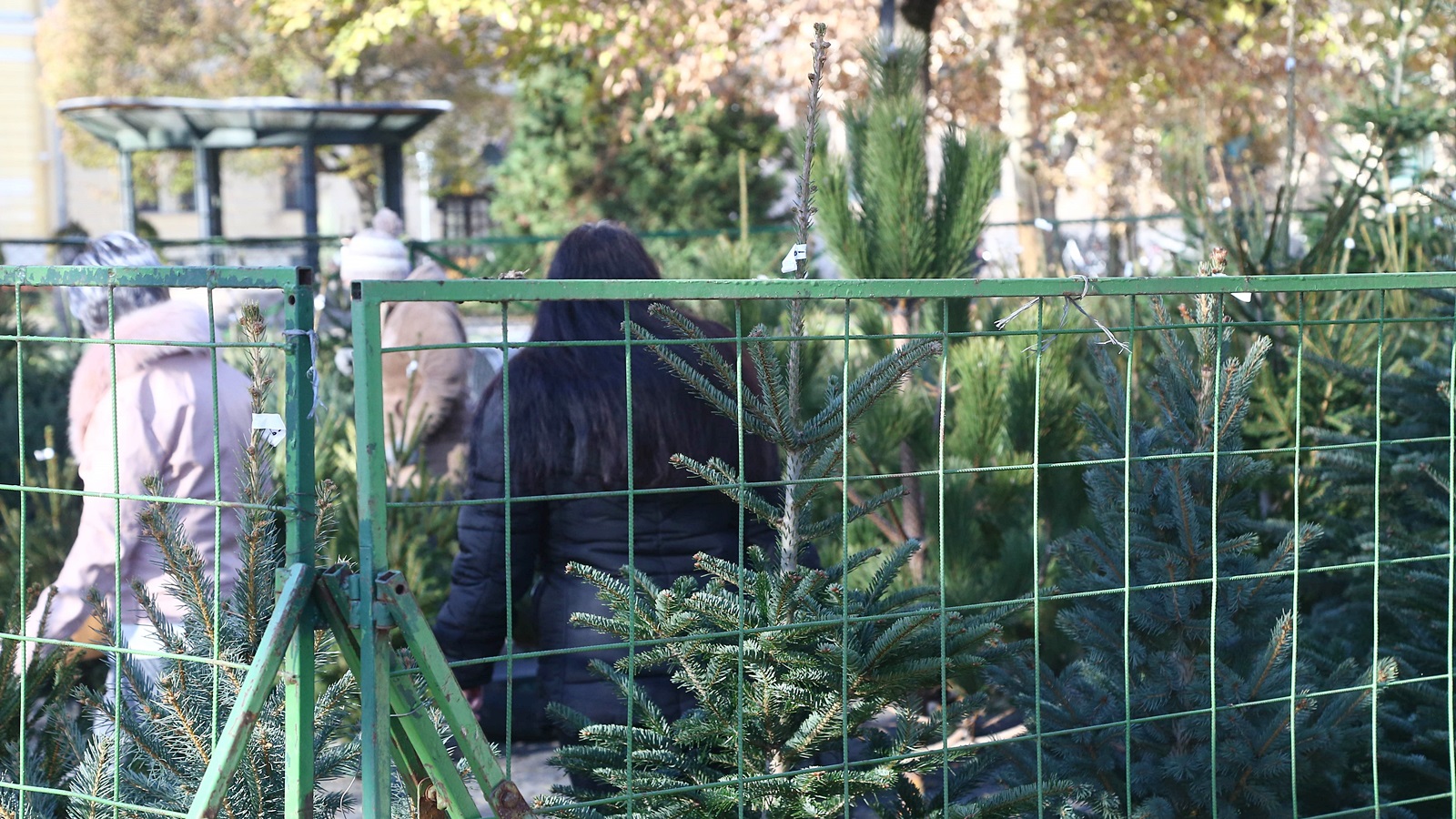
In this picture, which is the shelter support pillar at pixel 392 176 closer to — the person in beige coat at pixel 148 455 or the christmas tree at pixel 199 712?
the person in beige coat at pixel 148 455

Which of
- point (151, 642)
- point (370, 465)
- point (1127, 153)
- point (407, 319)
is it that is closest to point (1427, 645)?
point (370, 465)

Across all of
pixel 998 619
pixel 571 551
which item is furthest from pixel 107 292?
pixel 998 619

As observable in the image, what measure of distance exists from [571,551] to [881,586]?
69 cm

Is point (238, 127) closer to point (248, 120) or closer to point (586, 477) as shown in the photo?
point (248, 120)

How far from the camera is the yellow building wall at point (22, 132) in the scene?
98.2 ft

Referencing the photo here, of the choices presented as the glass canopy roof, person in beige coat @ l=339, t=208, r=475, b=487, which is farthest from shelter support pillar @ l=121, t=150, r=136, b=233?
person in beige coat @ l=339, t=208, r=475, b=487

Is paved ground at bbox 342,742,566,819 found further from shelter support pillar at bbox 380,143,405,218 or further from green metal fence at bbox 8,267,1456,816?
shelter support pillar at bbox 380,143,405,218

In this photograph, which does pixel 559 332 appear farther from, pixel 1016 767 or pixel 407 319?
pixel 407 319

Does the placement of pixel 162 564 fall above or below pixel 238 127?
below

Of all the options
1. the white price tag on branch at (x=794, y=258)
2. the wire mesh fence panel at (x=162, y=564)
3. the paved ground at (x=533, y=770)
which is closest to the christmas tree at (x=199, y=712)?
the wire mesh fence panel at (x=162, y=564)

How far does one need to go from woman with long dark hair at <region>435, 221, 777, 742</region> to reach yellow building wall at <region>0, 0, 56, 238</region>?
31.9 meters

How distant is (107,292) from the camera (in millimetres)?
3166

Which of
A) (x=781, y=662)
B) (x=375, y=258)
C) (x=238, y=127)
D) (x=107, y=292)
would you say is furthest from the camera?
(x=238, y=127)

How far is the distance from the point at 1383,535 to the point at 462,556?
238cm
